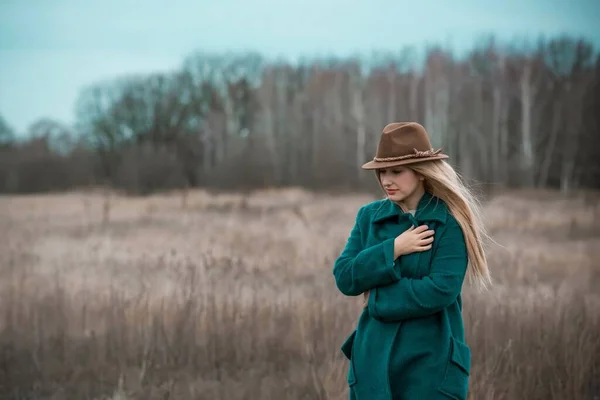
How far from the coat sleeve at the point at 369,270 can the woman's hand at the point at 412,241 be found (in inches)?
0.9

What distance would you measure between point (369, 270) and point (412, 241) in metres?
0.17

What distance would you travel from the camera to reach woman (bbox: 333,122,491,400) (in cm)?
226

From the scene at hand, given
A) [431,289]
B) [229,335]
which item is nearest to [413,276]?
[431,289]

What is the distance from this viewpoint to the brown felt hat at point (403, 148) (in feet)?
7.63

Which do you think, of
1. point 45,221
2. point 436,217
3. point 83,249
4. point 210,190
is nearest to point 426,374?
point 436,217

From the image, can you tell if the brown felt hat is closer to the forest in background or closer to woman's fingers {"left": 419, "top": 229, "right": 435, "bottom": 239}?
woman's fingers {"left": 419, "top": 229, "right": 435, "bottom": 239}

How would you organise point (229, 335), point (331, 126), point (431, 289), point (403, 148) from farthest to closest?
1. point (331, 126)
2. point (229, 335)
3. point (403, 148)
4. point (431, 289)

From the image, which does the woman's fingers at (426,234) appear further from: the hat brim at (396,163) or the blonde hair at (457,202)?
the hat brim at (396,163)

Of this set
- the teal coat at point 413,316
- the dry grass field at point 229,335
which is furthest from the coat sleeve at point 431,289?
the dry grass field at point 229,335

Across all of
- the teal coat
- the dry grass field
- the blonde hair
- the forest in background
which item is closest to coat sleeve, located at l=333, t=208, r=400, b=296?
the teal coat

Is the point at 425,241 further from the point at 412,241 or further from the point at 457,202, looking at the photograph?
the point at 457,202

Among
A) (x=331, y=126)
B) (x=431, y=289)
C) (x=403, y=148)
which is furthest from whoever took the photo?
(x=331, y=126)

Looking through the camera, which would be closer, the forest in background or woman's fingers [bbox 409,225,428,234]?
woman's fingers [bbox 409,225,428,234]

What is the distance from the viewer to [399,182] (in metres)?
2.37
